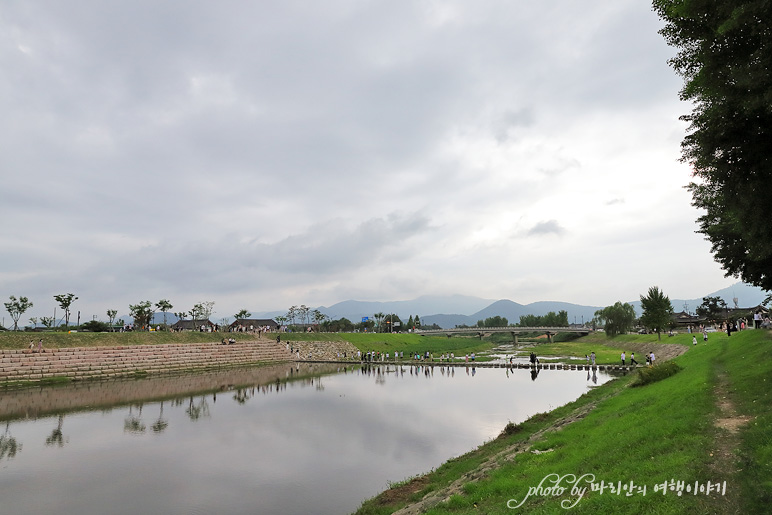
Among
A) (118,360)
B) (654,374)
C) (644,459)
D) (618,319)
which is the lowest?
(118,360)

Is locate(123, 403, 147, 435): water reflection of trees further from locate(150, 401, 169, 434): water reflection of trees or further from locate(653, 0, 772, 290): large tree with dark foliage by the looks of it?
locate(653, 0, 772, 290): large tree with dark foliage

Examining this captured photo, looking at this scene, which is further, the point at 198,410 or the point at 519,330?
the point at 519,330

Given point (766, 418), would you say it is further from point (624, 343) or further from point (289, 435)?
point (624, 343)

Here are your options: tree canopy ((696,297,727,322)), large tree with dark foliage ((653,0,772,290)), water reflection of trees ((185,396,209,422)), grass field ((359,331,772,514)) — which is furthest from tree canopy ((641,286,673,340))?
tree canopy ((696,297,727,322))

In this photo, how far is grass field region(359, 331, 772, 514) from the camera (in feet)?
35.2

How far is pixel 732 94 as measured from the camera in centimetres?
1351

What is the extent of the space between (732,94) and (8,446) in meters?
43.1

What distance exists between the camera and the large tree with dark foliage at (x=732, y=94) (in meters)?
12.3

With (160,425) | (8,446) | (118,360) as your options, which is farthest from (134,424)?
(118,360)

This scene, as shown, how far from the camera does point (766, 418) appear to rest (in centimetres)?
1462

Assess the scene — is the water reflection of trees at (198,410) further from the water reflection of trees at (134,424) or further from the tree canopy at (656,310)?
the tree canopy at (656,310)

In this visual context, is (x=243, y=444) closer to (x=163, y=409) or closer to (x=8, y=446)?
(x=8, y=446)

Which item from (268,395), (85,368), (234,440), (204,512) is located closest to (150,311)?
(85,368)

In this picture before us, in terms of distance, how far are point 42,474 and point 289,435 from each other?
46.5ft
